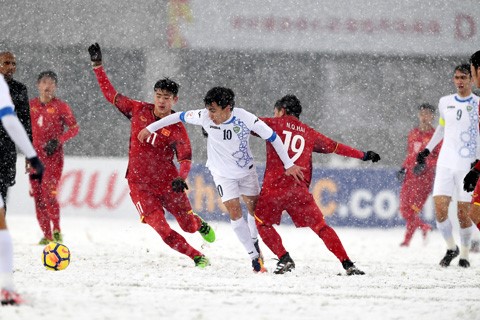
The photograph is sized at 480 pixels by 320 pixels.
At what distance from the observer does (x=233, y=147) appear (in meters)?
8.21

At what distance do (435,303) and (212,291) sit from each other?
1.54 m

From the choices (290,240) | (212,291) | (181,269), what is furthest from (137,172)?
(290,240)

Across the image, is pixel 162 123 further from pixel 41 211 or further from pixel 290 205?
pixel 41 211

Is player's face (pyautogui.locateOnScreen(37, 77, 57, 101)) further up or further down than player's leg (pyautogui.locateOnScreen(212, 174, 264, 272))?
further up

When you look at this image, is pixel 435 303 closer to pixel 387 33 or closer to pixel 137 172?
pixel 137 172

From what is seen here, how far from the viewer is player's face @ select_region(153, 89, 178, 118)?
28.4 ft

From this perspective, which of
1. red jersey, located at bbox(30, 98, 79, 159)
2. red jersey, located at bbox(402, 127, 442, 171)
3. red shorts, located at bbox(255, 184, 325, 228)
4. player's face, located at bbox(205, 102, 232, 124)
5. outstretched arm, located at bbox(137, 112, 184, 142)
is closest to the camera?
player's face, located at bbox(205, 102, 232, 124)

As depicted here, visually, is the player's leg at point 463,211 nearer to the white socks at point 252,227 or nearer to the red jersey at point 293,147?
the red jersey at point 293,147

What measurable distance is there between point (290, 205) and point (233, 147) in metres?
0.71

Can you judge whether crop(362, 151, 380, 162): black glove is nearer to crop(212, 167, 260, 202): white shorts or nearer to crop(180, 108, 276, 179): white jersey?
crop(180, 108, 276, 179): white jersey

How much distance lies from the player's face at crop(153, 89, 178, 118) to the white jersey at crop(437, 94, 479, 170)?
2.80 metres

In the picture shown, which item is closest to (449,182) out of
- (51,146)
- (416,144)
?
(416,144)

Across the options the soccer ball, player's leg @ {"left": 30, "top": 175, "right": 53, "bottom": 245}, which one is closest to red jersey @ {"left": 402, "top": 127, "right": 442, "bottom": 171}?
player's leg @ {"left": 30, "top": 175, "right": 53, "bottom": 245}

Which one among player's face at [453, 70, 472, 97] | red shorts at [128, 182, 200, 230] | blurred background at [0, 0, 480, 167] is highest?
blurred background at [0, 0, 480, 167]
